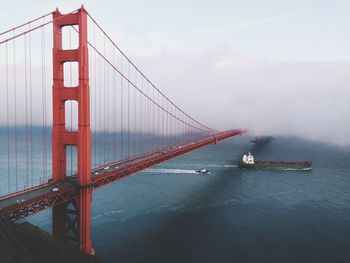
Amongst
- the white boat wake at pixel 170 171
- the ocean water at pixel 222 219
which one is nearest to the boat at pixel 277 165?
the ocean water at pixel 222 219

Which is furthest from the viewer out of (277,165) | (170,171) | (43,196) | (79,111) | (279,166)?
(277,165)

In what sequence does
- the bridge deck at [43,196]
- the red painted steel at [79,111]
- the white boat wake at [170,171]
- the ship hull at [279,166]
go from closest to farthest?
the bridge deck at [43,196] → the red painted steel at [79,111] → the white boat wake at [170,171] → the ship hull at [279,166]

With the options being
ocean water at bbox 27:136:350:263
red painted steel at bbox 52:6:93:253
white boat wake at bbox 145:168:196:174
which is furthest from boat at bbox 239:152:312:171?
red painted steel at bbox 52:6:93:253

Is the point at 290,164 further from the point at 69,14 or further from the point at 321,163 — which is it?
the point at 69,14

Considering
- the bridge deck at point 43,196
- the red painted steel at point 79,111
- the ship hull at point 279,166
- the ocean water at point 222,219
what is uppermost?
the red painted steel at point 79,111

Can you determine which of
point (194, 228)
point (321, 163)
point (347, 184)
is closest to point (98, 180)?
point (194, 228)

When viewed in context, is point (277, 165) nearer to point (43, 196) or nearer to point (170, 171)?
point (170, 171)

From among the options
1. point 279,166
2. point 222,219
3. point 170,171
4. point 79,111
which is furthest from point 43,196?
point 279,166

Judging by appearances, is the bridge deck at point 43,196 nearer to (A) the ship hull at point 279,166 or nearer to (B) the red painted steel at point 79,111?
(B) the red painted steel at point 79,111
